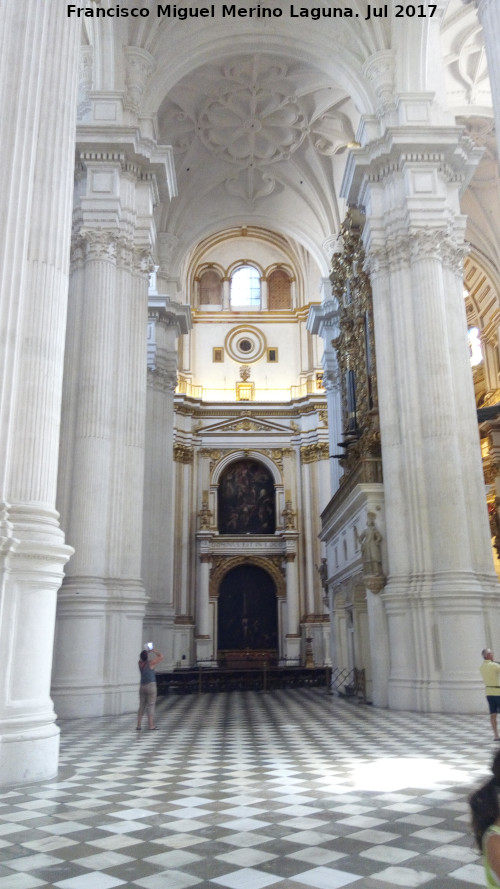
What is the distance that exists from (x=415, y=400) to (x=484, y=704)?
19.1 feet

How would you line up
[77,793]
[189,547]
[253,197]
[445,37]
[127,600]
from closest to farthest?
[77,793]
[127,600]
[445,37]
[253,197]
[189,547]

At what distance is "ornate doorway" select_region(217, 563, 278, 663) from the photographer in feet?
97.6

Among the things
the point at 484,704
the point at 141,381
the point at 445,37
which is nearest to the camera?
the point at 484,704

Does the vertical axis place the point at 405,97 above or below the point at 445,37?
below

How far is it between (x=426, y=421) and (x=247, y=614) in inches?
710

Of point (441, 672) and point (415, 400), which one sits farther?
point (415, 400)

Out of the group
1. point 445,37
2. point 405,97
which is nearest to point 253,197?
point 445,37

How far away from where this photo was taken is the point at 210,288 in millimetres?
34094

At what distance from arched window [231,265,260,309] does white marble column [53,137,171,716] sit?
17681mm

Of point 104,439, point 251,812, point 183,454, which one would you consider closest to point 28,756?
point 251,812

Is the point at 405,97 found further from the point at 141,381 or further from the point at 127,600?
the point at 127,600

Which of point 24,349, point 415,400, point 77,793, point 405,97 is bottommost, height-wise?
point 77,793

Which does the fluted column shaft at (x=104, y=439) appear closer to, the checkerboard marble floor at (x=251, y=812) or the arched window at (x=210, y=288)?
the checkerboard marble floor at (x=251, y=812)

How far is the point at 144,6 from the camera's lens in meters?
17.0
